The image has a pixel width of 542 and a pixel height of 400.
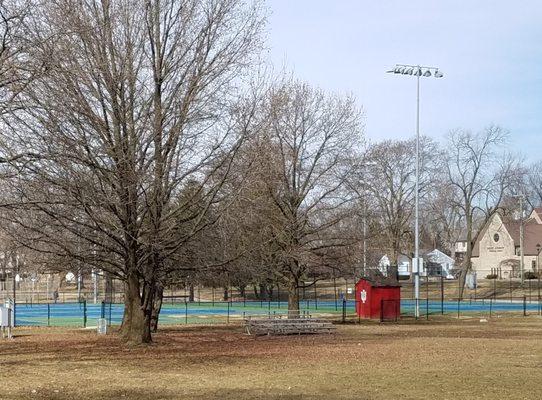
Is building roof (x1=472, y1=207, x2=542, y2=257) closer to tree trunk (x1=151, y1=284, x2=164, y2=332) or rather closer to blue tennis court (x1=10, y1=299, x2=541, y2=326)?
blue tennis court (x1=10, y1=299, x2=541, y2=326)

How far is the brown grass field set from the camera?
1240 centimetres

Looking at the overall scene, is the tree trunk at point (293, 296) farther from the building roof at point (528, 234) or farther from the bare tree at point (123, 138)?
the building roof at point (528, 234)

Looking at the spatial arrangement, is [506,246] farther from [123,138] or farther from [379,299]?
[123,138]

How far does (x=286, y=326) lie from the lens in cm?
2705

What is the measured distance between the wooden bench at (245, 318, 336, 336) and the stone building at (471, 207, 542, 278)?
6225 cm

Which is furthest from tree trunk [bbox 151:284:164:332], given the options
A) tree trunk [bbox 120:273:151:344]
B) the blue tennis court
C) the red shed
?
the red shed

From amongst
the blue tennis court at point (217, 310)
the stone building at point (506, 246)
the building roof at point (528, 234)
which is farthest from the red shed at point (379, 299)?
the building roof at point (528, 234)

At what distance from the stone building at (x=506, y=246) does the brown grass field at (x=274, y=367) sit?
214ft

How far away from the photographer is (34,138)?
16.5 metres

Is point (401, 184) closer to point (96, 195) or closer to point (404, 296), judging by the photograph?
point (404, 296)

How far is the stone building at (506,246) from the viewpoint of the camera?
88.8m

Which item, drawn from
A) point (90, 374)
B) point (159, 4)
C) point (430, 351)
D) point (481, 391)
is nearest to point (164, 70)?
point (159, 4)

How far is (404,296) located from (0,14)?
191 ft

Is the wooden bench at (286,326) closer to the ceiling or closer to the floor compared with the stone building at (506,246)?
closer to the floor
